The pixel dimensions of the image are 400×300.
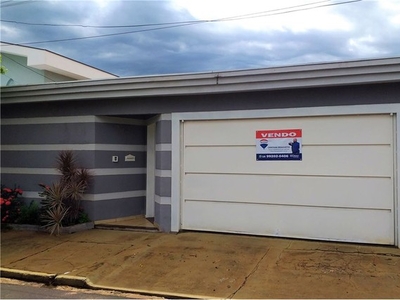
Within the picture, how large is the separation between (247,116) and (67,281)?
4.41 m

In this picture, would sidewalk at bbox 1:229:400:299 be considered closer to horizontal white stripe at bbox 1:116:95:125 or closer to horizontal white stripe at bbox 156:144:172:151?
horizontal white stripe at bbox 156:144:172:151

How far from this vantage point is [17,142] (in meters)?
9.48

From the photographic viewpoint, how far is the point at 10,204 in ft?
29.1

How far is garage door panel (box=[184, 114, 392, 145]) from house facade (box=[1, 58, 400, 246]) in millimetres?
20

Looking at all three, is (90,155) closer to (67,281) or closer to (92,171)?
(92,171)

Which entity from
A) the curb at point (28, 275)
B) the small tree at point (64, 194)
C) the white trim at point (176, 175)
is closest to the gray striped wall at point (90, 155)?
the small tree at point (64, 194)

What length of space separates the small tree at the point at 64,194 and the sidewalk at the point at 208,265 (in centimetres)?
59

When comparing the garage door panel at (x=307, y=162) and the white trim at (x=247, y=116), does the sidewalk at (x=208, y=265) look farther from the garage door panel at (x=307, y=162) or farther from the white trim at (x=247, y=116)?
the garage door panel at (x=307, y=162)

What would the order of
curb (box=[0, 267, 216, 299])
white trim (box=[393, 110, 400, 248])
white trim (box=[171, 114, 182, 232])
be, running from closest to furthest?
curb (box=[0, 267, 216, 299])
white trim (box=[393, 110, 400, 248])
white trim (box=[171, 114, 182, 232])

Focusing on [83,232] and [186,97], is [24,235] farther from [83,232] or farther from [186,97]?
[186,97]

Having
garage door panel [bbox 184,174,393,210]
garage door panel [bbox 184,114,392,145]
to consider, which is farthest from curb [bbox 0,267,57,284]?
garage door panel [bbox 184,114,392,145]

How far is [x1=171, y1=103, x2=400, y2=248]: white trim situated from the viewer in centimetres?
654

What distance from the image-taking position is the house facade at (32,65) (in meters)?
15.7

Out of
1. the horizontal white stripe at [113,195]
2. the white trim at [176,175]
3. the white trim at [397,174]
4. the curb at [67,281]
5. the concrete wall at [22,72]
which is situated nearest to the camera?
the curb at [67,281]
